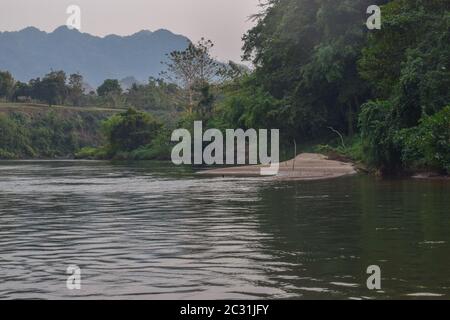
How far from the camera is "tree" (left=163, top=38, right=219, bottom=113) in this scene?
109312 mm

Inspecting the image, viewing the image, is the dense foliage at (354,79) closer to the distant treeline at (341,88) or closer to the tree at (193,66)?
the distant treeline at (341,88)

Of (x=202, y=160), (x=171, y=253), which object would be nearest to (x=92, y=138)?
(x=202, y=160)

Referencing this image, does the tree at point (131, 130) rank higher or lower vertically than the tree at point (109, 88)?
lower

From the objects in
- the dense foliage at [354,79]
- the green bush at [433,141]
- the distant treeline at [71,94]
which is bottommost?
the green bush at [433,141]

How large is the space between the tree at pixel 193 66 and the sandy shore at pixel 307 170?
199ft

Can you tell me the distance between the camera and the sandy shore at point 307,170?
42344mm

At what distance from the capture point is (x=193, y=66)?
360 ft

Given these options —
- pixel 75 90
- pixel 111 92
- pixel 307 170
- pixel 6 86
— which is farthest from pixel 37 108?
pixel 307 170

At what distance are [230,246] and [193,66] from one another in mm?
96618

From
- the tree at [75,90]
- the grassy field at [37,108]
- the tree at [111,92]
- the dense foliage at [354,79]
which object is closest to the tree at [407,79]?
the dense foliage at [354,79]

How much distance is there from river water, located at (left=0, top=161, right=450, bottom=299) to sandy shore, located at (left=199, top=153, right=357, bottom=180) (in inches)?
569

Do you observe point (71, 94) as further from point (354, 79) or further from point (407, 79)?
point (407, 79)

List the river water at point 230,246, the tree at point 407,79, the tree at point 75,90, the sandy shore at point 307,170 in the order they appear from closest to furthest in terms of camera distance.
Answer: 1. the river water at point 230,246
2. the tree at point 407,79
3. the sandy shore at point 307,170
4. the tree at point 75,90
